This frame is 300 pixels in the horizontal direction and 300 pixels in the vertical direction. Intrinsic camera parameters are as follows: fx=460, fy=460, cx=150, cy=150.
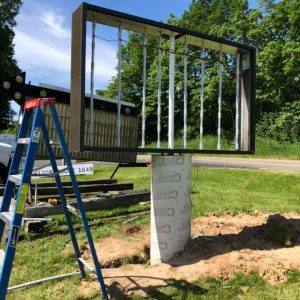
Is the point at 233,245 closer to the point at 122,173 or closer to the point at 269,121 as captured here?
the point at 122,173

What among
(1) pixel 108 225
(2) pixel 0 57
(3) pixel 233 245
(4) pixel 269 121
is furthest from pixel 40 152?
(2) pixel 0 57

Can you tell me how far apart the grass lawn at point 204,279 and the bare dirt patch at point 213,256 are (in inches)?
6.1

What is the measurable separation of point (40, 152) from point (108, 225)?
2.37 m

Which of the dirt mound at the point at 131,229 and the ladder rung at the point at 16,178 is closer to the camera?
the ladder rung at the point at 16,178

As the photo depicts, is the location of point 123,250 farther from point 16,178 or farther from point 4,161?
point 4,161

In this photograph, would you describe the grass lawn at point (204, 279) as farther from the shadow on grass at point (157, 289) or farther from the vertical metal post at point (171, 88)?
the vertical metal post at point (171, 88)

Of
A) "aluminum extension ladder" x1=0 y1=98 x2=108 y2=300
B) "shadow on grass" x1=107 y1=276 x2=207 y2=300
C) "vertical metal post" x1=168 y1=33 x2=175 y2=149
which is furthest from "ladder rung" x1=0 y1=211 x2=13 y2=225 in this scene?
"vertical metal post" x1=168 y1=33 x2=175 y2=149

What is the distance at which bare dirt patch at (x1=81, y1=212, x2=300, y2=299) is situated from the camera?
4.70 m

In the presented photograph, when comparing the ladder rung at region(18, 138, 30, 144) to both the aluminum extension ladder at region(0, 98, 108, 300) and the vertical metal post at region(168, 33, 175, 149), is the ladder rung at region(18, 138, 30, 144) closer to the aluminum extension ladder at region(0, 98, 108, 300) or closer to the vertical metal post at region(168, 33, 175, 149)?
the aluminum extension ladder at region(0, 98, 108, 300)

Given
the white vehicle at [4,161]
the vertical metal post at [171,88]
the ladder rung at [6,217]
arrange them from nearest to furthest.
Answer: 1. the ladder rung at [6,217]
2. the vertical metal post at [171,88]
3. the white vehicle at [4,161]

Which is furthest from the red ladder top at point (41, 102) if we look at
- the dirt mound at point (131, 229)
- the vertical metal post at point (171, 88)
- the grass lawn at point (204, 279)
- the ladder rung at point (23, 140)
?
the dirt mound at point (131, 229)

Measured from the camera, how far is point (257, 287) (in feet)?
14.9

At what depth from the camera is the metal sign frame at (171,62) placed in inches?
179

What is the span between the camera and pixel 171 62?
17.7 ft
